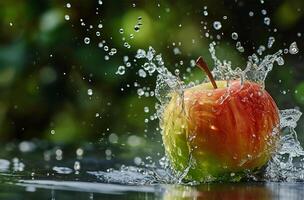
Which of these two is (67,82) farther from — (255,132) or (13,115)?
(255,132)

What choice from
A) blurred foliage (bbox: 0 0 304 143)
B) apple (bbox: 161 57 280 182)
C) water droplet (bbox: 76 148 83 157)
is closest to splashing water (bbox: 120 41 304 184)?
apple (bbox: 161 57 280 182)

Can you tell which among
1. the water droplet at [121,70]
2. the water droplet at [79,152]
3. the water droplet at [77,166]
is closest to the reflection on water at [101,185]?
the water droplet at [77,166]

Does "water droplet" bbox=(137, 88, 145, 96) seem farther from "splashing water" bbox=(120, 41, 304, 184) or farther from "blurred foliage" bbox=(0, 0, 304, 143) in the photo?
"splashing water" bbox=(120, 41, 304, 184)

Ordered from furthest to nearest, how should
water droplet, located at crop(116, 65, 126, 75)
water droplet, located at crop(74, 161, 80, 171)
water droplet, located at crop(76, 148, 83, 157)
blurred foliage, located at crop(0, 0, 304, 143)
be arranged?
blurred foliage, located at crop(0, 0, 304, 143) → water droplet, located at crop(116, 65, 126, 75) → water droplet, located at crop(76, 148, 83, 157) → water droplet, located at crop(74, 161, 80, 171)

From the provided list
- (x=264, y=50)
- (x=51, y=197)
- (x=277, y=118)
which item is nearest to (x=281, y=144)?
(x=277, y=118)

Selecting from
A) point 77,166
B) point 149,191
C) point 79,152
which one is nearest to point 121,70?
point 79,152

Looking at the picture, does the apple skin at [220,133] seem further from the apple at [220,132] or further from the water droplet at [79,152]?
the water droplet at [79,152]

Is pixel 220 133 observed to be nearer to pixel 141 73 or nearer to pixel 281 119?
pixel 281 119
